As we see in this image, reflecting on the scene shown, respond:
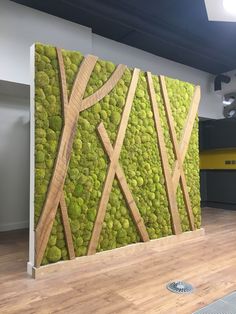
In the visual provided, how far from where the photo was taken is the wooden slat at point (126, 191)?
11.4ft

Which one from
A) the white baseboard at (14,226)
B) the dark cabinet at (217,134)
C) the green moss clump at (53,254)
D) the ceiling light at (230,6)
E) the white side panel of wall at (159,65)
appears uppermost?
the white side panel of wall at (159,65)

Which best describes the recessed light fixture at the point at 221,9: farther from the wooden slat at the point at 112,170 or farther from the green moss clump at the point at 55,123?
the green moss clump at the point at 55,123

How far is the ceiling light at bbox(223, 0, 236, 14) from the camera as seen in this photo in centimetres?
357

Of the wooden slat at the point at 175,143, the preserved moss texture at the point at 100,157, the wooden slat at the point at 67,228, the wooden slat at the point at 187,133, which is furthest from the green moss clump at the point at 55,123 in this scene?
the wooden slat at the point at 187,133

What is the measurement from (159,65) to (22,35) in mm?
3248

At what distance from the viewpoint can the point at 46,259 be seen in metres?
3.02

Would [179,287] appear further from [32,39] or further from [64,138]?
[32,39]

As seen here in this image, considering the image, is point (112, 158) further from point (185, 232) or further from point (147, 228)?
point (185, 232)

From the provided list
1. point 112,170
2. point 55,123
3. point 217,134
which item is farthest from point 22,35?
point 217,134

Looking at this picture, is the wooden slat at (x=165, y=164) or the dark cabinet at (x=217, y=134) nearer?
the wooden slat at (x=165, y=164)

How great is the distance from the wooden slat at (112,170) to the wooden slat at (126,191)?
0.09 meters

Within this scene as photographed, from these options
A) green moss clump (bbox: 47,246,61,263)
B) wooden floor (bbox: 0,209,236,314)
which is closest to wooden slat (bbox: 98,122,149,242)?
wooden floor (bbox: 0,209,236,314)

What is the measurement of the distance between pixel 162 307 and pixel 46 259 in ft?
4.42

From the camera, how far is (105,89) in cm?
350
